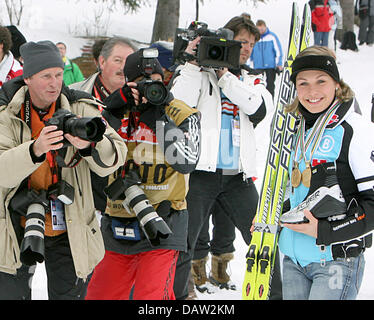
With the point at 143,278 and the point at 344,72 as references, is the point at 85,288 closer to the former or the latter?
the point at 143,278

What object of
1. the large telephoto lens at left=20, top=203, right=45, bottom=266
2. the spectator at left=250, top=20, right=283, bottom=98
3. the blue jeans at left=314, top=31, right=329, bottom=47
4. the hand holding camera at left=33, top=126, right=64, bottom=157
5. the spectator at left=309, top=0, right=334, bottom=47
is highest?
the spectator at left=309, top=0, right=334, bottom=47

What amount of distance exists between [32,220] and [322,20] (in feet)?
39.8

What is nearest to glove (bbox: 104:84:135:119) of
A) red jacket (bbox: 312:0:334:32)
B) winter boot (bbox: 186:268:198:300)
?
winter boot (bbox: 186:268:198:300)

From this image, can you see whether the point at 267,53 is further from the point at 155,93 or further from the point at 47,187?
the point at 47,187

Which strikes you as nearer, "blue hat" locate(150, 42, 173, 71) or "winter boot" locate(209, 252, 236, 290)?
"blue hat" locate(150, 42, 173, 71)

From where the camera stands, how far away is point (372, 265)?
17.6ft

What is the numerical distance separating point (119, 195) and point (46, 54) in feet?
2.74

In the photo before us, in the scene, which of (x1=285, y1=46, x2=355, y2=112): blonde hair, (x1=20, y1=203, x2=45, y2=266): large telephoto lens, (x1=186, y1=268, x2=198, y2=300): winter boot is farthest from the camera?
(x1=186, y1=268, x2=198, y2=300): winter boot

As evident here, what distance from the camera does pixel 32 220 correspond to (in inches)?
111

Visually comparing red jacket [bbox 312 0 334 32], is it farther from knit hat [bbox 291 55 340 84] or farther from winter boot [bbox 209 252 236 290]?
knit hat [bbox 291 55 340 84]

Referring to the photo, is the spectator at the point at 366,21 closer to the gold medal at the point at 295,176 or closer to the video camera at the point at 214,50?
the video camera at the point at 214,50

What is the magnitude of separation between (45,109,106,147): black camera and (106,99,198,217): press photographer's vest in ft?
1.66

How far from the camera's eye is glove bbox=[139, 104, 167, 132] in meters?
3.12
